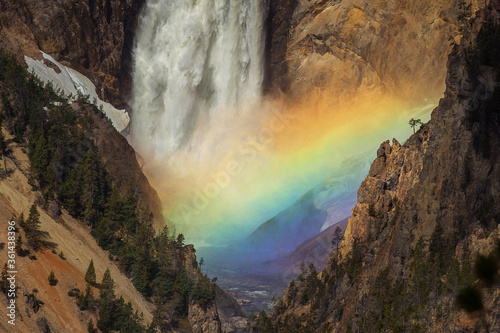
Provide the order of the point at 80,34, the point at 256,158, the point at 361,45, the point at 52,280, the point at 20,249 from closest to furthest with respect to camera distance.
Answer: the point at 20,249, the point at 52,280, the point at 80,34, the point at 361,45, the point at 256,158

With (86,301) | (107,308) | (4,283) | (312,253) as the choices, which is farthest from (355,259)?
(312,253)

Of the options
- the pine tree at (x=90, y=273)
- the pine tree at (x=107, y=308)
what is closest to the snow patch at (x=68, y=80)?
the pine tree at (x=90, y=273)

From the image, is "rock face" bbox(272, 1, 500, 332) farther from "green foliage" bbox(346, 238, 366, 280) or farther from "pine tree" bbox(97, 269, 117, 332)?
"pine tree" bbox(97, 269, 117, 332)

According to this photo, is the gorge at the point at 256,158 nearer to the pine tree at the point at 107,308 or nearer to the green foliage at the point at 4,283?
the pine tree at the point at 107,308

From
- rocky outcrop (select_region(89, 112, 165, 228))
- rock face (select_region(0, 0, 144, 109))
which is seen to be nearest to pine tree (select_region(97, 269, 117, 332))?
rocky outcrop (select_region(89, 112, 165, 228))

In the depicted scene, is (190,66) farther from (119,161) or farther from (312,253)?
(312,253)

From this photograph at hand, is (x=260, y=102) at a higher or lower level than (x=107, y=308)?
higher
